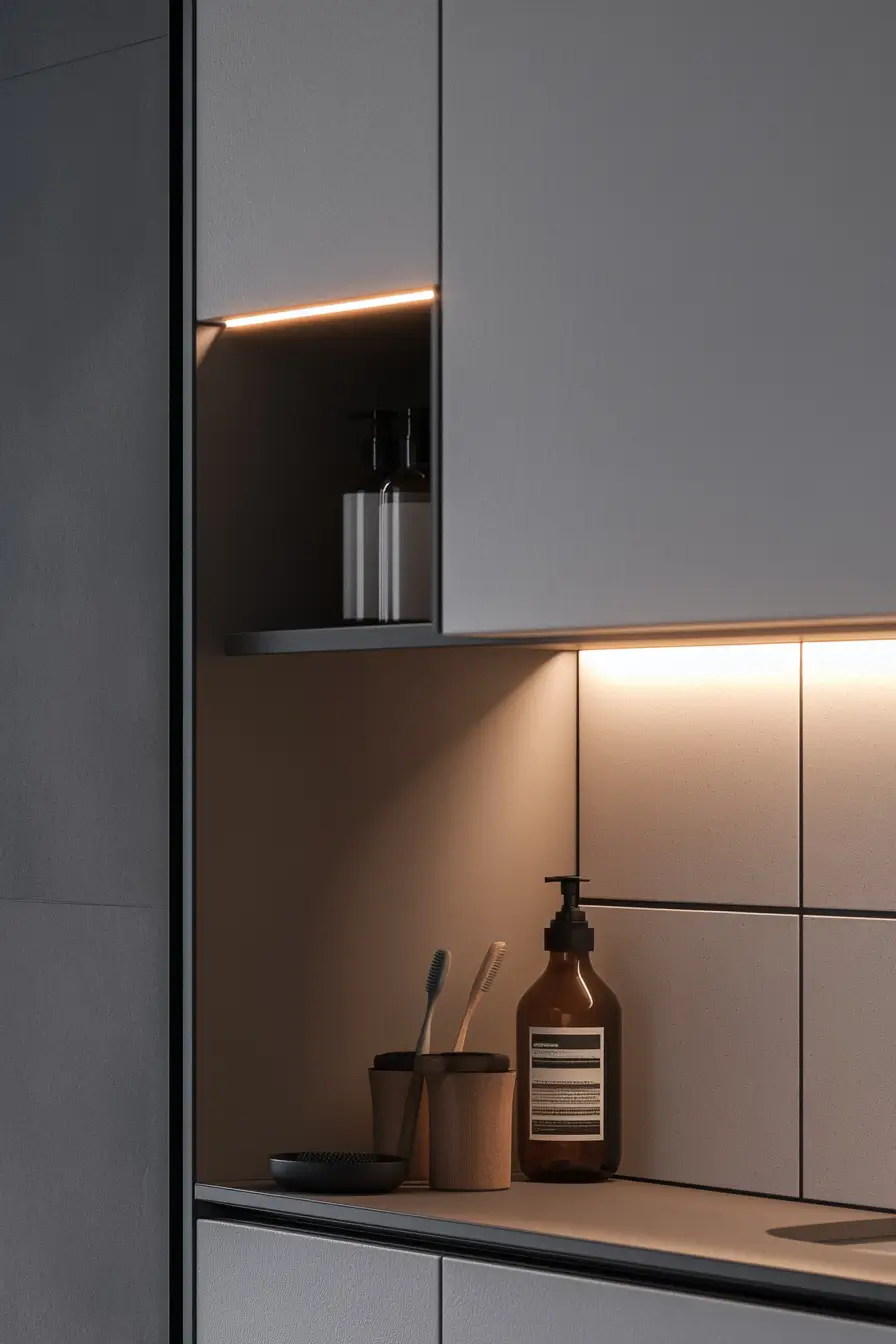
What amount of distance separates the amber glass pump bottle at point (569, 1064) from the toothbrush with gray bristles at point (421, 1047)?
0.08 meters

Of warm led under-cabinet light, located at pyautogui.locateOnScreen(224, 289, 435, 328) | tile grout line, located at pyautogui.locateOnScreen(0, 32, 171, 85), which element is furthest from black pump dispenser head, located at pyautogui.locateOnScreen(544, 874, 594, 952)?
tile grout line, located at pyautogui.locateOnScreen(0, 32, 171, 85)

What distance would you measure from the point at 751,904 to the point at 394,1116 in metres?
0.38

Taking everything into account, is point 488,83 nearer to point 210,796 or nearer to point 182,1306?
point 210,796

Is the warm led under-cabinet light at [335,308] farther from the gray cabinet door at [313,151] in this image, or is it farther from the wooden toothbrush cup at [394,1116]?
the wooden toothbrush cup at [394,1116]

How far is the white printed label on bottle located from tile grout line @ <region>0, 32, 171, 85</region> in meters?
0.98

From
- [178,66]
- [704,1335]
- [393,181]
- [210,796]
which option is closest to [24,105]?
[178,66]

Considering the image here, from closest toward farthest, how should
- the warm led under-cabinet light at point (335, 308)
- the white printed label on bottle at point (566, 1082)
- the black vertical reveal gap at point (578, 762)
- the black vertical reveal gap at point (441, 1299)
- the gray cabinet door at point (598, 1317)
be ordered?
the gray cabinet door at point (598, 1317) → the black vertical reveal gap at point (441, 1299) → the warm led under-cabinet light at point (335, 308) → the white printed label on bottle at point (566, 1082) → the black vertical reveal gap at point (578, 762)

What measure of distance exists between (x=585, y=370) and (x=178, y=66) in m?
0.55

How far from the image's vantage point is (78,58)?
1.76 metres

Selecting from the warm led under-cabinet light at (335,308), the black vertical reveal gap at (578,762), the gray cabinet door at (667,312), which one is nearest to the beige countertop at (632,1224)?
the black vertical reveal gap at (578,762)

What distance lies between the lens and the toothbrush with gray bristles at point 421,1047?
1.66 metres

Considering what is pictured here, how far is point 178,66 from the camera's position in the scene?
67.0 inches

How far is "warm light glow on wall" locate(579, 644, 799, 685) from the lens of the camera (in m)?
1.69

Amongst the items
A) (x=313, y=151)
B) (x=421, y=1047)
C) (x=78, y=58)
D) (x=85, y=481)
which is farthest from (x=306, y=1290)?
(x=78, y=58)
